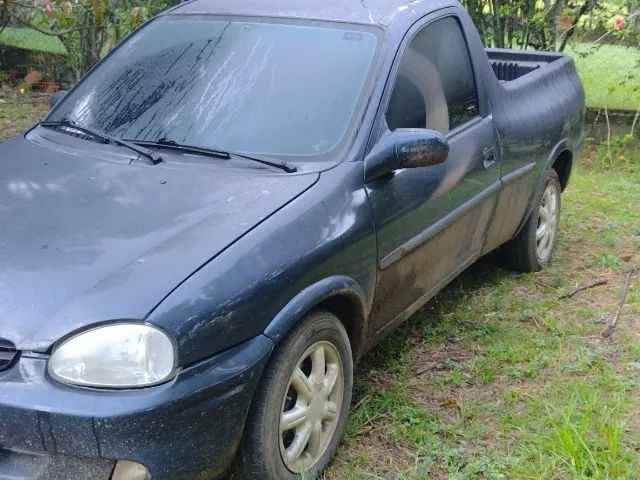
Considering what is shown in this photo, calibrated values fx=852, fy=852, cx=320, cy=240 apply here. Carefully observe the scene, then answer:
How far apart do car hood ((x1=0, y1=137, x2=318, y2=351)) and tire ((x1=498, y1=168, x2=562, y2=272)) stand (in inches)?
91.8

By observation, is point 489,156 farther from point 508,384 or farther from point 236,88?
point 236,88

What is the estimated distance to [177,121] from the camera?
3420mm

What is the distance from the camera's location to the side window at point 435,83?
3.62 m

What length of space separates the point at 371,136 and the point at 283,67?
0.53 metres

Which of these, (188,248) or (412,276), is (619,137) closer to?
(412,276)

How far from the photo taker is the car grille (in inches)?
92.4

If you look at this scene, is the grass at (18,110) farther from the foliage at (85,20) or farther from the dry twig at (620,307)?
the dry twig at (620,307)

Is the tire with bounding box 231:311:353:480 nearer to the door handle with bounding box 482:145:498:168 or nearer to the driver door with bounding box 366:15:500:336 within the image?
the driver door with bounding box 366:15:500:336

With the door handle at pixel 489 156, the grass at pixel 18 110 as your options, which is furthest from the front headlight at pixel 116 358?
the grass at pixel 18 110

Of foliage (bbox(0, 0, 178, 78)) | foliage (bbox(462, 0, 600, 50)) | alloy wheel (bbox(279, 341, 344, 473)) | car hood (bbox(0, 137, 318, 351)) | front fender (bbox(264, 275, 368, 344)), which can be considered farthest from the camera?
foliage (bbox(462, 0, 600, 50))

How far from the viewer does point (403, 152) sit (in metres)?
3.19

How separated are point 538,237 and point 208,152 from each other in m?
2.70

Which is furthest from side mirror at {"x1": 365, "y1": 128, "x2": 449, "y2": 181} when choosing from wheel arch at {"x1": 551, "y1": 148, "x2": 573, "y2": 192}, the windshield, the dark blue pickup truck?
wheel arch at {"x1": 551, "y1": 148, "x2": 573, "y2": 192}

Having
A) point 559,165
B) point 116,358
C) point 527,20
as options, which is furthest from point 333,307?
point 527,20
